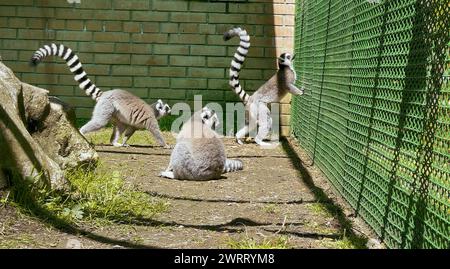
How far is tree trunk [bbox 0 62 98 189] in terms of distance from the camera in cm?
371

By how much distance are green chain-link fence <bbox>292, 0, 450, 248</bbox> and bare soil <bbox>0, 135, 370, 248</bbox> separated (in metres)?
0.35

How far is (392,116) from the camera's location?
333cm

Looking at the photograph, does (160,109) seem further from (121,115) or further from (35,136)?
(35,136)

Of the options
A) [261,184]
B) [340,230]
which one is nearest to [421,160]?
[340,230]

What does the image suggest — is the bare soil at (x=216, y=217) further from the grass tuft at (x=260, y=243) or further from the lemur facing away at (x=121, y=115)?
the lemur facing away at (x=121, y=115)

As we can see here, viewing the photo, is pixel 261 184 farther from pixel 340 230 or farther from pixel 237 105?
pixel 237 105

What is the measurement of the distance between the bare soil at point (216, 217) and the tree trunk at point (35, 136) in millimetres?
334

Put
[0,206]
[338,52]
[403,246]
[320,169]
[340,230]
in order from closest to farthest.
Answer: [403,246] → [0,206] → [340,230] → [338,52] → [320,169]

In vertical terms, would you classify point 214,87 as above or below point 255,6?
below

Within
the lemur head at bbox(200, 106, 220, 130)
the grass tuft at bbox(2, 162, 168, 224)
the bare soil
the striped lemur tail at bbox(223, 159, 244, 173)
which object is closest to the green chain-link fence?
the bare soil

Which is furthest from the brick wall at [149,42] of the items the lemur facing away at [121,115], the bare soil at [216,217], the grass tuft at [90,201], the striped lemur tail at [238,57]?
the grass tuft at [90,201]

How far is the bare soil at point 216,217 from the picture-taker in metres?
3.38
